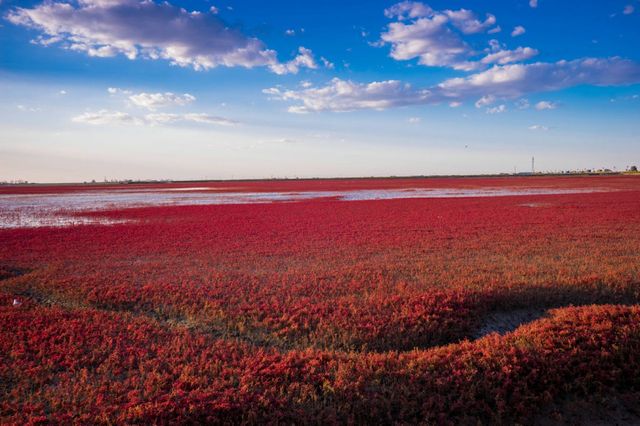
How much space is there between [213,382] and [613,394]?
8.02 metres

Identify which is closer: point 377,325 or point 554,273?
point 377,325

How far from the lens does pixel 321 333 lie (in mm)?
10562

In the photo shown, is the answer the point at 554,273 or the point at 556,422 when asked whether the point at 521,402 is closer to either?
the point at 556,422

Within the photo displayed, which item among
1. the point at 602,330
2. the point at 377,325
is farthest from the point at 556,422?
the point at 377,325

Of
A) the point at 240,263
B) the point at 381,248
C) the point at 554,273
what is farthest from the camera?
the point at 381,248

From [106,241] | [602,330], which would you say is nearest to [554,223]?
[602,330]

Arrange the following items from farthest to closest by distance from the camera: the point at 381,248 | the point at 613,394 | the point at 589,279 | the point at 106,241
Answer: the point at 106,241, the point at 381,248, the point at 589,279, the point at 613,394

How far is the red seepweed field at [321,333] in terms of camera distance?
7266 millimetres

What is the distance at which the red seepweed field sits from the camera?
7.27 meters

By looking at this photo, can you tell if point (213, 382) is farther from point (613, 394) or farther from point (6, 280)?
point (6, 280)

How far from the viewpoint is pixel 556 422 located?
7.32 meters

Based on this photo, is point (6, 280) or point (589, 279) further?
point (6, 280)

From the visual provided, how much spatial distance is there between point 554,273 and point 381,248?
8911 millimetres

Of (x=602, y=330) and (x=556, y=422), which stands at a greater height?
(x=602, y=330)
